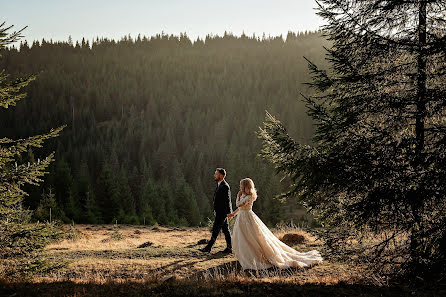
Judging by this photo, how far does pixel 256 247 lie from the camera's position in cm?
878

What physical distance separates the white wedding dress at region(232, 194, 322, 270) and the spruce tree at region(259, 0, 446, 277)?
1483mm

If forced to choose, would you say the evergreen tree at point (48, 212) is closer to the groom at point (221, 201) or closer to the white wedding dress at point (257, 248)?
the groom at point (221, 201)

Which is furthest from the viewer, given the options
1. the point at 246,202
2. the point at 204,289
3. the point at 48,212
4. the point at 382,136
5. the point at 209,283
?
the point at 48,212

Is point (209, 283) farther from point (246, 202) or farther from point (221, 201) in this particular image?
point (221, 201)

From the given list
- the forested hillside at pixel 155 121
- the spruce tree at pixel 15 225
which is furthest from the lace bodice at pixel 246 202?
the forested hillside at pixel 155 121

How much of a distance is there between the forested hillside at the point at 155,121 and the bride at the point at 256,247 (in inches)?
1150

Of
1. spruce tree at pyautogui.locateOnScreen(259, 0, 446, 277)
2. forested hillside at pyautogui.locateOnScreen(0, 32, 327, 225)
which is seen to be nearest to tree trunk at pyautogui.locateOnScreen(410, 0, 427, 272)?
spruce tree at pyautogui.locateOnScreen(259, 0, 446, 277)

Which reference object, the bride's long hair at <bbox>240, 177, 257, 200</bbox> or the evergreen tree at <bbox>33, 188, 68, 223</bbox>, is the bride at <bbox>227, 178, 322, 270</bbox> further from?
the evergreen tree at <bbox>33, 188, 68, 223</bbox>

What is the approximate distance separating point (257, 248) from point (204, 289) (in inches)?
117

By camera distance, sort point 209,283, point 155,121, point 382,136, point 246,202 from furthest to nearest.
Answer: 1. point 155,121
2. point 246,202
3. point 382,136
4. point 209,283

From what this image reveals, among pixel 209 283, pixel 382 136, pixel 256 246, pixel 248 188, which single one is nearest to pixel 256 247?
pixel 256 246

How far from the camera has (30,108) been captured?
141250 millimetres

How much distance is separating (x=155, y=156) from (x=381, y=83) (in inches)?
3676

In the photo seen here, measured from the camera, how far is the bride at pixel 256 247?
855 cm
